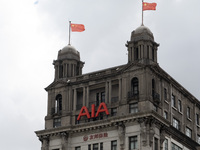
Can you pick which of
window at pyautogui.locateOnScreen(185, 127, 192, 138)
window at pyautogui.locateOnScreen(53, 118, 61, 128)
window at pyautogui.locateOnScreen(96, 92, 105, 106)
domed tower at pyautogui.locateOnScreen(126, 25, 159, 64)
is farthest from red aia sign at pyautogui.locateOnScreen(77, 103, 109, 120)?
window at pyautogui.locateOnScreen(185, 127, 192, 138)

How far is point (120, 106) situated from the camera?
113500 mm

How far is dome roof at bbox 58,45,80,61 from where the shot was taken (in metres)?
124

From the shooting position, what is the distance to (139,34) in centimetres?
11581

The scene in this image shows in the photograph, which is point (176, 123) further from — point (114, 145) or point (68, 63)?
point (68, 63)

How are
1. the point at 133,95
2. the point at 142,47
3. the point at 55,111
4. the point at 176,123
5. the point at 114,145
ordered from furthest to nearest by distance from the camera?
the point at 55,111 < the point at 176,123 < the point at 142,47 < the point at 133,95 < the point at 114,145

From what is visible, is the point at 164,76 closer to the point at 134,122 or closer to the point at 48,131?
the point at 134,122

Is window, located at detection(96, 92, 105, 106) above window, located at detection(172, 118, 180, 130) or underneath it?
above

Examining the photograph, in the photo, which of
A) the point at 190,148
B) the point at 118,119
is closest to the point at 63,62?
the point at 118,119

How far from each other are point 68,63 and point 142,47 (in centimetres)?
1602

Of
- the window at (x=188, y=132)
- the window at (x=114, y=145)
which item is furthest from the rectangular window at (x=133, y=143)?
the window at (x=188, y=132)

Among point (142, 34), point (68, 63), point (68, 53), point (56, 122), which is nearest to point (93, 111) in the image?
point (56, 122)

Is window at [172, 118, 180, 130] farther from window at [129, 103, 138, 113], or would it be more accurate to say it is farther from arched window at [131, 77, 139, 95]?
arched window at [131, 77, 139, 95]

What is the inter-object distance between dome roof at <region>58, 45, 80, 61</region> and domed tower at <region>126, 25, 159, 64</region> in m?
12.3

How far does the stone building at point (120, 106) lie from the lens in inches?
4358
